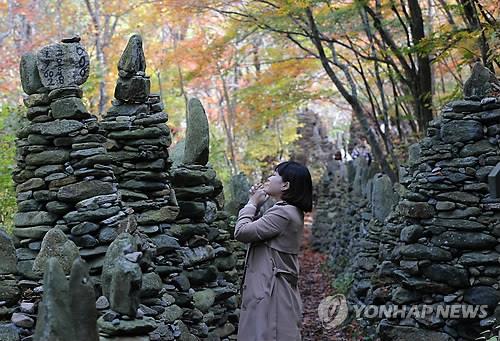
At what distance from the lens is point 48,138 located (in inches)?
193

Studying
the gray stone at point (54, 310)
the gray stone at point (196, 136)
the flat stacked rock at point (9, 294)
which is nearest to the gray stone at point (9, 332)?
the flat stacked rock at point (9, 294)

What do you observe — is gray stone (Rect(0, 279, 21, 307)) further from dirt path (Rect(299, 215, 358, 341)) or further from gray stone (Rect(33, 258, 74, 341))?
dirt path (Rect(299, 215, 358, 341))

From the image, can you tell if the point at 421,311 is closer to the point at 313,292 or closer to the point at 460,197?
the point at 460,197

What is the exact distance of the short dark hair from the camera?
4.49m

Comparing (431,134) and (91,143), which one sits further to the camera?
(431,134)

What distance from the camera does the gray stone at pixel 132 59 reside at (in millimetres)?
5527

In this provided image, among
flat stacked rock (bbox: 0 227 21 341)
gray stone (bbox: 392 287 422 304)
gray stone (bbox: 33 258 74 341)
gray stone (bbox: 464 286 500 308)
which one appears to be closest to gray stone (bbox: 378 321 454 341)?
gray stone (bbox: 392 287 422 304)

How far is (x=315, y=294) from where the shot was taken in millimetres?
12633

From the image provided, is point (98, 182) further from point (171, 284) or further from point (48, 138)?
point (171, 284)

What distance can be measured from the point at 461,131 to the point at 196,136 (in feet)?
9.28

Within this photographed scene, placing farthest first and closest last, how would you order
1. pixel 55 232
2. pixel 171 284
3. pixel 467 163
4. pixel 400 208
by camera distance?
pixel 400 208 → pixel 467 163 → pixel 171 284 → pixel 55 232

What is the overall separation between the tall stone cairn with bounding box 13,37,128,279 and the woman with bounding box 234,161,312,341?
1081mm

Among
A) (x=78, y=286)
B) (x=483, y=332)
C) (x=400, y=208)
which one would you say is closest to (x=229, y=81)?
(x=400, y=208)

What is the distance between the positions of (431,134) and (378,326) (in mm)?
2291
